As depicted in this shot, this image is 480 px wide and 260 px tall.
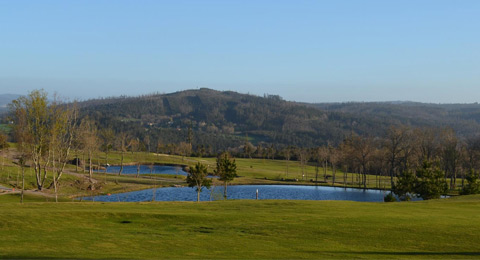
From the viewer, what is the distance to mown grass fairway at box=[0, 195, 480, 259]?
65.4 ft

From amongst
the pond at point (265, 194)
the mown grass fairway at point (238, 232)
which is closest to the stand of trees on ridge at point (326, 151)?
the pond at point (265, 194)

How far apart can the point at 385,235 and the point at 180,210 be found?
1472 centimetres

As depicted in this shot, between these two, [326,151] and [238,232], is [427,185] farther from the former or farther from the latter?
[326,151]

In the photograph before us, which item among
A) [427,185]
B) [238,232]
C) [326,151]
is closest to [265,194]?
[427,185]

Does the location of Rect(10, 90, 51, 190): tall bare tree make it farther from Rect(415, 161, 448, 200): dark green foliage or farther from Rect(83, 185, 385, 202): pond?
Rect(415, 161, 448, 200): dark green foliage

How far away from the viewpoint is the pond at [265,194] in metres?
75.7

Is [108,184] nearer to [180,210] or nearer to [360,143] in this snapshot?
[180,210]

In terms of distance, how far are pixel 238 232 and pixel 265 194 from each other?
64.1 meters

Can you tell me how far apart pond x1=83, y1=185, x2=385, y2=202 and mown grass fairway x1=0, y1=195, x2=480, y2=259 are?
38.3 metres

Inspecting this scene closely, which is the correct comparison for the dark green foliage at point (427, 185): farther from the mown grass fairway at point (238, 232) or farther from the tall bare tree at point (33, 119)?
the tall bare tree at point (33, 119)

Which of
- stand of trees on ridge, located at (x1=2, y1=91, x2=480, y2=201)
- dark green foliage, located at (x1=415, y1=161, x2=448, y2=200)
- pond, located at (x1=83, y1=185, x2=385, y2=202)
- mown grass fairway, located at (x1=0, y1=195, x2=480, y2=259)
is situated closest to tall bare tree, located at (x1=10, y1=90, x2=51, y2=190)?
stand of trees on ridge, located at (x1=2, y1=91, x2=480, y2=201)

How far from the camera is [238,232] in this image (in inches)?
984

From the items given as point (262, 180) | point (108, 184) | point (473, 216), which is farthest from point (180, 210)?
point (262, 180)

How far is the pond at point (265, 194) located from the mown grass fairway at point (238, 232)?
38.3 meters
